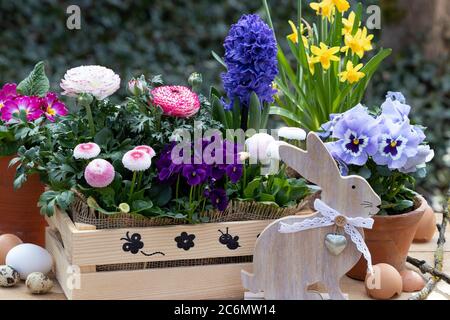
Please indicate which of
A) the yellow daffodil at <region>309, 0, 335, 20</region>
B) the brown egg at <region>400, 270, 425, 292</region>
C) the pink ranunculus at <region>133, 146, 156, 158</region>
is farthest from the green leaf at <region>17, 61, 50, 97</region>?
the brown egg at <region>400, 270, 425, 292</region>

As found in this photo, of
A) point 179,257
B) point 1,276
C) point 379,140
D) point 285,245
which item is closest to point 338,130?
point 379,140

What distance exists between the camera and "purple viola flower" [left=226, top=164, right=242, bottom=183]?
53.9 inches

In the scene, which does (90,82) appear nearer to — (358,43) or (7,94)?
(7,94)

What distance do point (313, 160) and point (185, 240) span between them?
29 cm

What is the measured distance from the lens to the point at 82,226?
136 cm

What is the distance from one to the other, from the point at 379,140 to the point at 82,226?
1.89 ft

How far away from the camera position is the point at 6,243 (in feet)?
5.08

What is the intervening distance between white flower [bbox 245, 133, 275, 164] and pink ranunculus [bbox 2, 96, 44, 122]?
0.46 m

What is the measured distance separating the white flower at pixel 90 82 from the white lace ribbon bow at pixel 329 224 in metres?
0.41

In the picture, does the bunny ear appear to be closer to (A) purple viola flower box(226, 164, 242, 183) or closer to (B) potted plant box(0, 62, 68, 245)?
(A) purple viola flower box(226, 164, 242, 183)

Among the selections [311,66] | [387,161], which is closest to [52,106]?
[311,66]

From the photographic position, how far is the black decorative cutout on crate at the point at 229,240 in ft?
4.69

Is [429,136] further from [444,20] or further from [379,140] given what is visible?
[379,140]

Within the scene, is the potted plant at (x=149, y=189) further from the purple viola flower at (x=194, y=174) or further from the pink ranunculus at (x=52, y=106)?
the pink ranunculus at (x=52, y=106)
